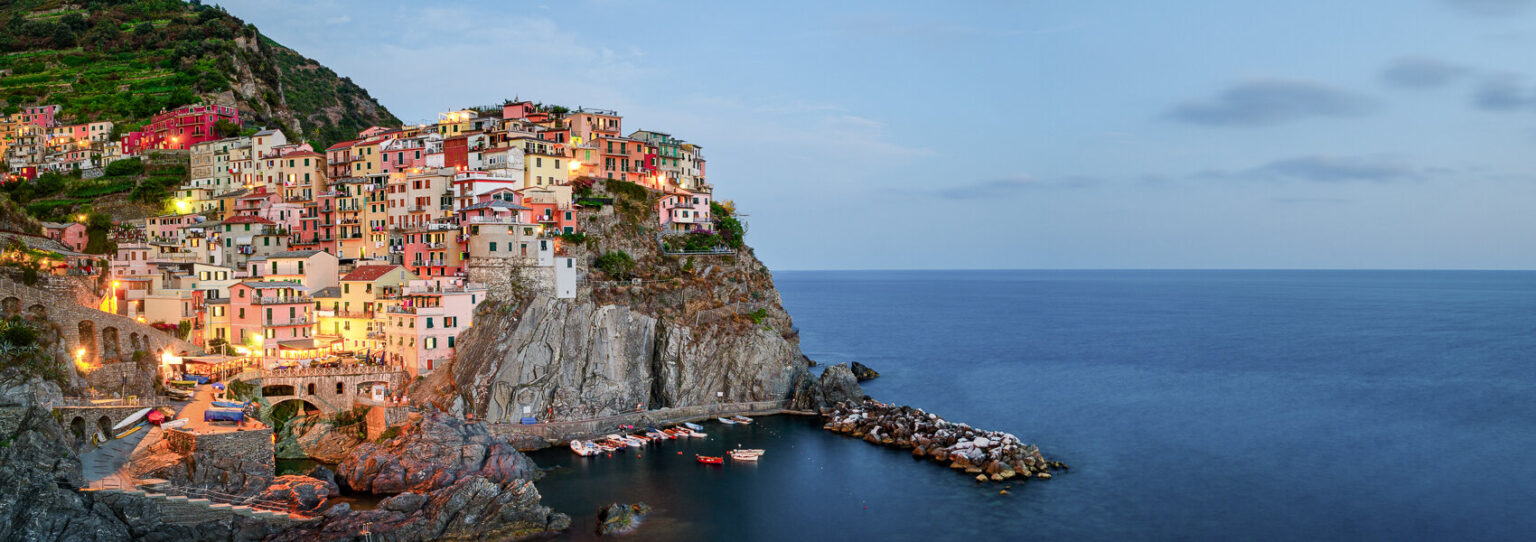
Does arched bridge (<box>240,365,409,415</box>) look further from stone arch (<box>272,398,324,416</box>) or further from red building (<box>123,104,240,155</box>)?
red building (<box>123,104,240,155</box>)

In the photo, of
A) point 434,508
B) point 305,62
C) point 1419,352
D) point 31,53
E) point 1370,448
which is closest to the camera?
point 434,508

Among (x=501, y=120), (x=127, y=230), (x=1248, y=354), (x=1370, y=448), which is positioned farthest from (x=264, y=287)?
(x=1248, y=354)

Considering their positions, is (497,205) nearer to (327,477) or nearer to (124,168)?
(327,477)

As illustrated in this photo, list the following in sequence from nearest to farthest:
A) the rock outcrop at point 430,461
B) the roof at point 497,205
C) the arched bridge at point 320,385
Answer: the rock outcrop at point 430,461 < the arched bridge at point 320,385 < the roof at point 497,205

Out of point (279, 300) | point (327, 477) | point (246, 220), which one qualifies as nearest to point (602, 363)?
point (327, 477)

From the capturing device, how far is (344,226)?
7288cm

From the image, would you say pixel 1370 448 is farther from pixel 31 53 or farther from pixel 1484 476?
pixel 31 53

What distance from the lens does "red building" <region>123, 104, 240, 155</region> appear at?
8781cm

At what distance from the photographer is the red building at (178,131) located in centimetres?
8781

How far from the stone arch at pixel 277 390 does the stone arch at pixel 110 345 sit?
7393 millimetres

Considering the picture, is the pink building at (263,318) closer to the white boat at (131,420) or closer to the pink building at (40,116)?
the white boat at (131,420)

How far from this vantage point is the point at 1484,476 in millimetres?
50625

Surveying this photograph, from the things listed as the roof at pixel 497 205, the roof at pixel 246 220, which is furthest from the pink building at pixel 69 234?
the roof at pixel 497 205

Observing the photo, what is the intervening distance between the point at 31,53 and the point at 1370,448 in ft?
463
